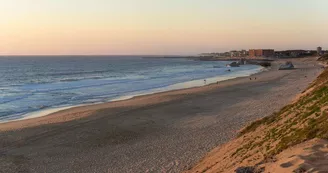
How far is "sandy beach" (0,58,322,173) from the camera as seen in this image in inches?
570

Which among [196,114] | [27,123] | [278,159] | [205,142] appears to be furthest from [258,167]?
[27,123]

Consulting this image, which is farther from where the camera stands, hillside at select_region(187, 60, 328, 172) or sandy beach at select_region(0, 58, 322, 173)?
sandy beach at select_region(0, 58, 322, 173)

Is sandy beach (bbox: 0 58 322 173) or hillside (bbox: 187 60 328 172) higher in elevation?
hillside (bbox: 187 60 328 172)

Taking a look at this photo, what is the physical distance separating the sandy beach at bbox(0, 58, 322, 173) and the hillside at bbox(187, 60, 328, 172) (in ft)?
5.72

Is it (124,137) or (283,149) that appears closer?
(283,149)

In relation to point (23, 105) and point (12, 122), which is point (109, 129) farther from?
point (23, 105)

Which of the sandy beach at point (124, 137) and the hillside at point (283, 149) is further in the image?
the sandy beach at point (124, 137)

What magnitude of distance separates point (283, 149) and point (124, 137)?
10.9m

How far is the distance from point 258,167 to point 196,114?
16.8 metres

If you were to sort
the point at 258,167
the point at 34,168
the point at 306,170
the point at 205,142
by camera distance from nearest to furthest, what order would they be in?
the point at 306,170 → the point at 258,167 → the point at 34,168 → the point at 205,142

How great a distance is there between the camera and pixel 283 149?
9.33 m

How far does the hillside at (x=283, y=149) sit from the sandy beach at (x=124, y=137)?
174cm

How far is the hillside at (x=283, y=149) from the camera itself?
753cm

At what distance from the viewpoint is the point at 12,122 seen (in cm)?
2458
